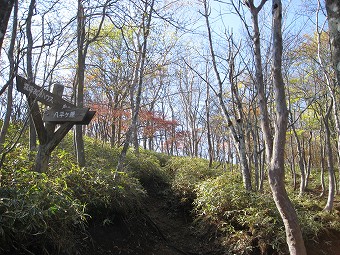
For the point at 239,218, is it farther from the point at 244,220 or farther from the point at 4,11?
the point at 4,11

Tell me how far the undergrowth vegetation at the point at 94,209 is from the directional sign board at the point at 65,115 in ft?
3.00

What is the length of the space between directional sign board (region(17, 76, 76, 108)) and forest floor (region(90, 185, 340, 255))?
2325 mm

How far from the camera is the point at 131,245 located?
5.41m

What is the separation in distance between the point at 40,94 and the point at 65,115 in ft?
1.69

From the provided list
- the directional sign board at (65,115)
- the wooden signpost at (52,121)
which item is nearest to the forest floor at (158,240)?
the wooden signpost at (52,121)

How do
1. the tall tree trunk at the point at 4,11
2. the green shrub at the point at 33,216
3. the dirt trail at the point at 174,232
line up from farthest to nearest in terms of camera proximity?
the dirt trail at the point at 174,232 → the green shrub at the point at 33,216 → the tall tree trunk at the point at 4,11

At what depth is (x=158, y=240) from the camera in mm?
6297

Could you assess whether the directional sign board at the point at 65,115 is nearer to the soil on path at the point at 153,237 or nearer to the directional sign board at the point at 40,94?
the directional sign board at the point at 40,94

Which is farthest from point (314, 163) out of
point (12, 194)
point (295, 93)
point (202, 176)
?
point (12, 194)

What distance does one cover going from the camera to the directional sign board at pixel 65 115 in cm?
457

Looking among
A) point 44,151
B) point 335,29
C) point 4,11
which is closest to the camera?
point 4,11

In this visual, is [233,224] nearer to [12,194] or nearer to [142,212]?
[142,212]

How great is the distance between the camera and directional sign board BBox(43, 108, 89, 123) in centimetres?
457

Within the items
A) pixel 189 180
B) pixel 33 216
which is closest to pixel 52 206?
pixel 33 216
